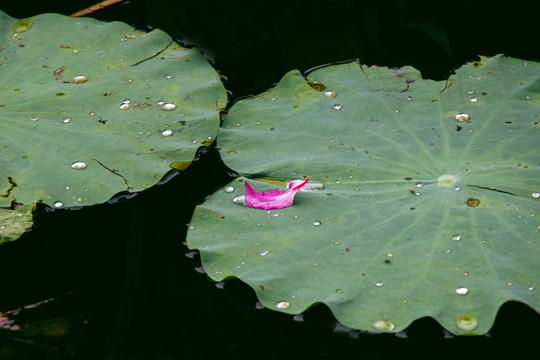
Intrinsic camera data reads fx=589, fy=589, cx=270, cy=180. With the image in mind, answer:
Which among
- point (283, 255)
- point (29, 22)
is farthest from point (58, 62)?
point (283, 255)

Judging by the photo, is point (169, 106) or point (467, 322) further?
point (169, 106)

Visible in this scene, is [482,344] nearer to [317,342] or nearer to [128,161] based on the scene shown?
[317,342]

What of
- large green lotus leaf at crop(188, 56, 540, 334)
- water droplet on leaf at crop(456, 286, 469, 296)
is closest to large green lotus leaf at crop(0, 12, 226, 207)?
large green lotus leaf at crop(188, 56, 540, 334)

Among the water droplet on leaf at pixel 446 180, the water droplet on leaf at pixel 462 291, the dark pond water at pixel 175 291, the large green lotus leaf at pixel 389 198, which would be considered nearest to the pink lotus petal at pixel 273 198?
the large green lotus leaf at pixel 389 198

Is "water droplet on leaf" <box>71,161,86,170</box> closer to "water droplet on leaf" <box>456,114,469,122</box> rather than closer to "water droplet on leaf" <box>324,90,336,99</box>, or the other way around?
"water droplet on leaf" <box>324,90,336,99</box>

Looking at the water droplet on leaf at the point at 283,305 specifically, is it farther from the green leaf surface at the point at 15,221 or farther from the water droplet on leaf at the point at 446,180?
the green leaf surface at the point at 15,221

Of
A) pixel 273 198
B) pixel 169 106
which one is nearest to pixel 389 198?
pixel 273 198

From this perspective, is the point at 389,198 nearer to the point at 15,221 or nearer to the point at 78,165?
the point at 78,165

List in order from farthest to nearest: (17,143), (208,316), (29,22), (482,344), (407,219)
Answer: (29,22), (17,143), (407,219), (208,316), (482,344)
